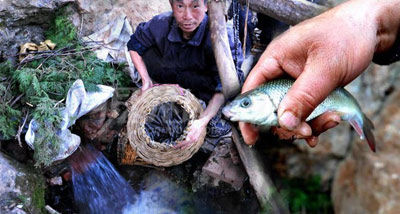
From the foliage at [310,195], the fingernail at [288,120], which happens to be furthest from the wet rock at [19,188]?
the foliage at [310,195]

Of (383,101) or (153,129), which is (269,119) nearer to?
(383,101)

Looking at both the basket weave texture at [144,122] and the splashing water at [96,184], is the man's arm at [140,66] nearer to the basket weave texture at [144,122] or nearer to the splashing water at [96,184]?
the basket weave texture at [144,122]

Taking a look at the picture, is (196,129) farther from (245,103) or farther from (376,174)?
(376,174)

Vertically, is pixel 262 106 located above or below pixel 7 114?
above

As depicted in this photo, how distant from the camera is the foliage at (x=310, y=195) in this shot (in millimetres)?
1270

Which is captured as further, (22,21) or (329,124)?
(22,21)

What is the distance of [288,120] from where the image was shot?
1844 mm

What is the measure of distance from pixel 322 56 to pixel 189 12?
2081mm

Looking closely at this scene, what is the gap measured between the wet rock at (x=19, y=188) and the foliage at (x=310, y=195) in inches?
109

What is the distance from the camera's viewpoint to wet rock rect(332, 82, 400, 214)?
101 cm

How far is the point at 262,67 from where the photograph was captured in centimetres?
228

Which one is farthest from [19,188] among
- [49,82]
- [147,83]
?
[147,83]

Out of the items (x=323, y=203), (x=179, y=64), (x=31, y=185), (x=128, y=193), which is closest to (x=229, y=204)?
(x=128, y=193)

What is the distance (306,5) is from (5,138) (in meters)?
3.08
